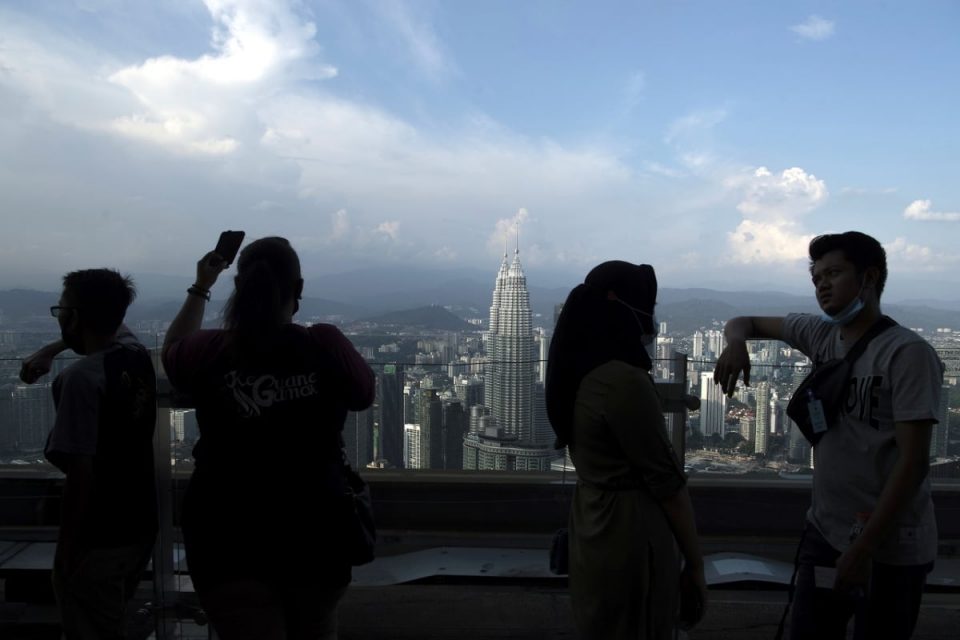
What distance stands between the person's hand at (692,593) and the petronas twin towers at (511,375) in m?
2.42

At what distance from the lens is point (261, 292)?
196 centimetres

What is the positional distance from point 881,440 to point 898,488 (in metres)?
0.16

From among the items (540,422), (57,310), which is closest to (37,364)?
(57,310)

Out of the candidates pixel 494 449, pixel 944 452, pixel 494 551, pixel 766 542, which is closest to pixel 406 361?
pixel 494 449

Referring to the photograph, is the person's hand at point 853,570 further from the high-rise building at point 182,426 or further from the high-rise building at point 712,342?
the high-rise building at point 182,426

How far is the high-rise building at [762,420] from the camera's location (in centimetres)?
423

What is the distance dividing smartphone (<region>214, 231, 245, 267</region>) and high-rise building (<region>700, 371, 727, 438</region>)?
242 centimetres

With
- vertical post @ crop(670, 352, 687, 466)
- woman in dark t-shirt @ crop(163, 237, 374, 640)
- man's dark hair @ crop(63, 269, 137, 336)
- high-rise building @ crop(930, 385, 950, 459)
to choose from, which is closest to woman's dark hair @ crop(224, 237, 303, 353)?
woman in dark t-shirt @ crop(163, 237, 374, 640)

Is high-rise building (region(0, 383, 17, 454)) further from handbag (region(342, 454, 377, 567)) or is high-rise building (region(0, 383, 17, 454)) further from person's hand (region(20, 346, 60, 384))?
handbag (region(342, 454, 377, 567))

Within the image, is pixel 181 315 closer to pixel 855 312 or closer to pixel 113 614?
pixel 113 614

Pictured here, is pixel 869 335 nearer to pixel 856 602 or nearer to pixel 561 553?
pixel 856 602

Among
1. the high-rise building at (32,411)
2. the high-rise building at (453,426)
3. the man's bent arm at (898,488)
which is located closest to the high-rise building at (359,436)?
the high-rise building at (453,426)

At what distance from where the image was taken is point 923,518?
2.19 metres

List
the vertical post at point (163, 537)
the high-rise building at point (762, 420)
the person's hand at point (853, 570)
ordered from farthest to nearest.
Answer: the high-rise building at point (762, 420) → the vertical post at point (163, 537) → the person's hand at point (853, 570)
